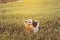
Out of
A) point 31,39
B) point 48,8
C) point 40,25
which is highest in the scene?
point 48,8

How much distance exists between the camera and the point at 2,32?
5.62ft

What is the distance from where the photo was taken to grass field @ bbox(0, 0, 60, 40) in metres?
1.70

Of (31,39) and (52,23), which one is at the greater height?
(52,23)

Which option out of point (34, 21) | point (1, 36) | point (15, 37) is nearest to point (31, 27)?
point (34, 21)

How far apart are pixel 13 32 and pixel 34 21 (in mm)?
208

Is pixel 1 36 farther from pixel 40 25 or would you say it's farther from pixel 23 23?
pixel 40 25

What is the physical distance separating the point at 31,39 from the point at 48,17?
25 centimetres

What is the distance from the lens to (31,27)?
1703 mm

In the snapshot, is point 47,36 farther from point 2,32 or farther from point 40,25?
point 2,32

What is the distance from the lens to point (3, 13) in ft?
5.72

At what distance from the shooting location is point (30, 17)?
1.73 metres

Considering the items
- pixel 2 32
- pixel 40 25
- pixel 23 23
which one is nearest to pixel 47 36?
pixel 40 25

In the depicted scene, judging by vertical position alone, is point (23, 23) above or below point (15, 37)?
above

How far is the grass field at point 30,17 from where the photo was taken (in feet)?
5.58
